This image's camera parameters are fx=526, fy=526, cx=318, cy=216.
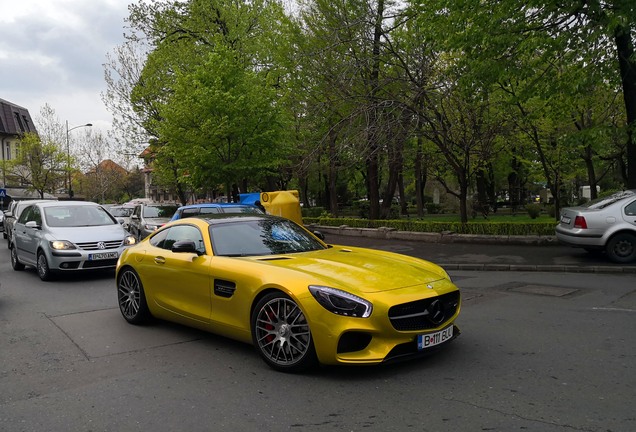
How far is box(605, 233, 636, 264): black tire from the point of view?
11.2 m

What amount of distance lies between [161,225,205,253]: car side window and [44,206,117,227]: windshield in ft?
19.3

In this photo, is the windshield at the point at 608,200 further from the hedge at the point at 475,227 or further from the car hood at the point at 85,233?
the car hood at the point at 85,233

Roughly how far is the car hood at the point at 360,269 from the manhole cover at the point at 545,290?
13.0 feet

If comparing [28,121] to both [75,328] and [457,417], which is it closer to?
[75,328]

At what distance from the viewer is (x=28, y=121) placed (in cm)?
6350

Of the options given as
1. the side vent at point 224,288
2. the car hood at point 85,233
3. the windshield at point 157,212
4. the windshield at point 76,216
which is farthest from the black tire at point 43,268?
the windshield at point 157,212

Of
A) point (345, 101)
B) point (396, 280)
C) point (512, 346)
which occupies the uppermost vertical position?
point (345, 101)

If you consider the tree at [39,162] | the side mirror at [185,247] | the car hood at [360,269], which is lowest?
the car hood at [360,269]

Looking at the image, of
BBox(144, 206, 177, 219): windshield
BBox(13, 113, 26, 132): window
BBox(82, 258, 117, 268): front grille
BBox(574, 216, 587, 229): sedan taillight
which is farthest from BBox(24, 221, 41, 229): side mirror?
BBox(13, 113, 26, 132): window

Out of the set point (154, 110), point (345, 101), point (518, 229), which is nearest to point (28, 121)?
point (154, 110)

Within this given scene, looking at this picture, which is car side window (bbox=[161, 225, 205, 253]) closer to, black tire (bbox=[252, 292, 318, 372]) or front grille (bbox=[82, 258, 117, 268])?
black tire (bbox=[252, 292, 318, 372])

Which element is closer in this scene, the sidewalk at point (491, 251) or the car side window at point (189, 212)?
the sidewalk at point (491, 251)

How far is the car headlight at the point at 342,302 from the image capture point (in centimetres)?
435

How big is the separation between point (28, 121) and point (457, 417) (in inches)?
2794
